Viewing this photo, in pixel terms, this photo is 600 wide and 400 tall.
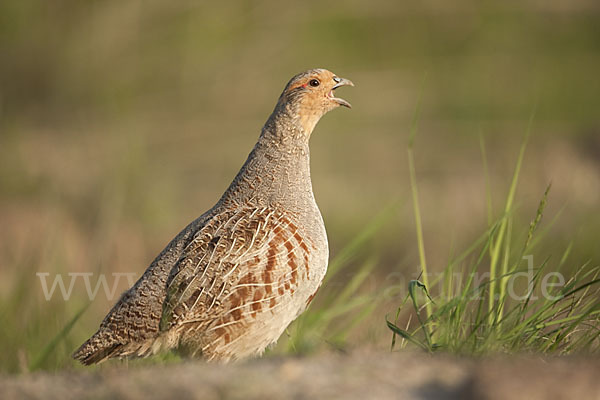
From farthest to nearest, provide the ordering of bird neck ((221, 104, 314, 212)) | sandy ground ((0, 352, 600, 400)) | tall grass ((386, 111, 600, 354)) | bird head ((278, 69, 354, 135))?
bird head ((278, 69, 354, 135)) → bird neck ((221, 104, 314, 212)) → tall grass ((386, 111, 600, 354)) → sandy ground ((0, 352, 600, 400))

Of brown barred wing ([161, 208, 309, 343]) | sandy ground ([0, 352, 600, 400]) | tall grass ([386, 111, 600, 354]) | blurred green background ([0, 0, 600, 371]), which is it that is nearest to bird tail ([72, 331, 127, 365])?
brown barred wing ([161, 208, 309, 343])

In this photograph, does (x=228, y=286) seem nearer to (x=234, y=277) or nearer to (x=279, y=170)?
(x=234, y=277)

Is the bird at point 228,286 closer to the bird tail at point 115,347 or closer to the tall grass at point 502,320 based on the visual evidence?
the bird tail at point 115,347

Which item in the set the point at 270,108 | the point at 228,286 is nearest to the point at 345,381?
the point at 228,286

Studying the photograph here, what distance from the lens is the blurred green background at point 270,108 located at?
19.4ft

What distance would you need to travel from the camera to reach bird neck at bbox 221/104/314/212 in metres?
2.58

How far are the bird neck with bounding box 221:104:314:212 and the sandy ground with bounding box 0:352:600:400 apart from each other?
1.01 metres

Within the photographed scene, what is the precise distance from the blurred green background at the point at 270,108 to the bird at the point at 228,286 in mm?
1840

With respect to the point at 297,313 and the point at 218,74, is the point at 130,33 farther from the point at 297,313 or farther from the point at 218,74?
the point at 297,313

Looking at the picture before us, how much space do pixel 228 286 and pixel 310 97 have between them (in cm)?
83

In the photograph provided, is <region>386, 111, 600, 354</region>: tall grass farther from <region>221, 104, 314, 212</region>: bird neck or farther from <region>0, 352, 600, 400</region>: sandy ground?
<region>221, 104, 314, 212</region>: bird neck

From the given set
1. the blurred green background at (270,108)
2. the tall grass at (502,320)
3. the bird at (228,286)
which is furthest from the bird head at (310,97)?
the blurred green background at (270,108)

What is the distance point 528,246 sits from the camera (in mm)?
2223

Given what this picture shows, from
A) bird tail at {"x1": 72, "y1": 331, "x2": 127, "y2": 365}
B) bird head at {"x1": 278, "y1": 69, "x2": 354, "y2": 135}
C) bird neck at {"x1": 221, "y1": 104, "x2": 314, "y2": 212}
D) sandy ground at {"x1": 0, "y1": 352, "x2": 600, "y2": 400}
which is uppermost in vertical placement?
bird head at {"x1": 278, "y1": 69, "x2": 354, "y2": 135}
